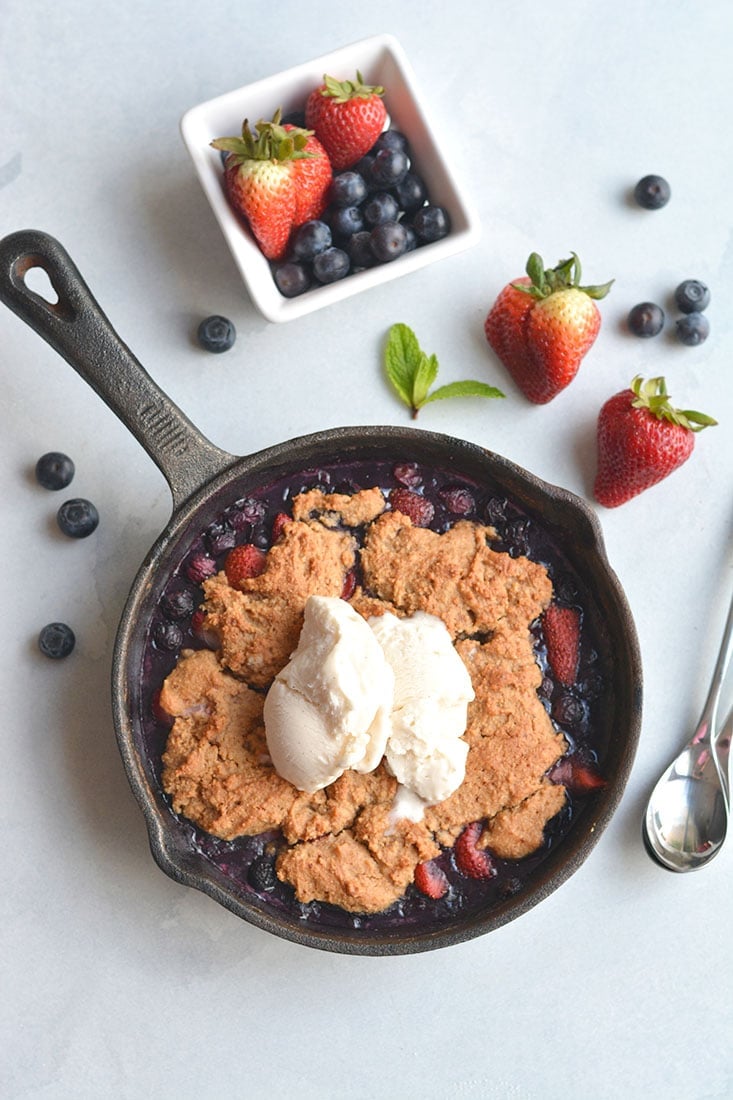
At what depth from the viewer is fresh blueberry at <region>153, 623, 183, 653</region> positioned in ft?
8.95

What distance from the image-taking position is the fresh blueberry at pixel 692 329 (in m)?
Result: 3.03

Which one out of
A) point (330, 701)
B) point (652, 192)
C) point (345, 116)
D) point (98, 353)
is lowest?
point (330, 701)

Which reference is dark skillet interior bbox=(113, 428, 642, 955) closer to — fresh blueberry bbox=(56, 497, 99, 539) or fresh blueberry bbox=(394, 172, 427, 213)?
fresh blueberry bbox=(56, 497, 99, 539)

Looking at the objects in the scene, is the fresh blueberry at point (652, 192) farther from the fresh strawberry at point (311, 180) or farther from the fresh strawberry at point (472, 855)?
the fresh strawberry at point (472, 855)

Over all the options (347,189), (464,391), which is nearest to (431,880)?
(464,391)

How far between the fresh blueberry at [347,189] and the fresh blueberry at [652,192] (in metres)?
0.84

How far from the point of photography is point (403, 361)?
9.80 ft

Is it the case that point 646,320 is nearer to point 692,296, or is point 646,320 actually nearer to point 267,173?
point 692,296

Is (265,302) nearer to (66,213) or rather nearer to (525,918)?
(66,213)

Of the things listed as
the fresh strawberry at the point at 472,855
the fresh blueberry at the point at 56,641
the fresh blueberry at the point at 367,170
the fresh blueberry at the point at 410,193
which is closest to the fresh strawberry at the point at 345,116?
the fresh blueberry at the point at 367,170

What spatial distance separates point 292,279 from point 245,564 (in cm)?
81

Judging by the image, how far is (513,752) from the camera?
2656mm

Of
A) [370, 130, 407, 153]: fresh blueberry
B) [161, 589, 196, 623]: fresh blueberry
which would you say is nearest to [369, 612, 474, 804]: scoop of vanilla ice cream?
[161, 589, 196, 623]: fresh blueberry

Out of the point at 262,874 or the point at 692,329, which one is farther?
the point at 692,329
